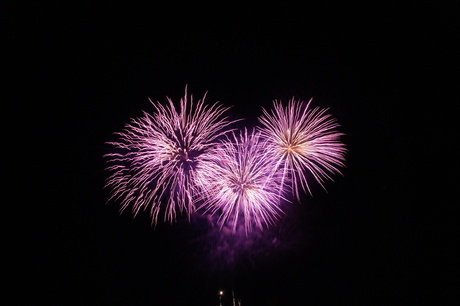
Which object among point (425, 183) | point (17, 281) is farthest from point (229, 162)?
point (17, 281)

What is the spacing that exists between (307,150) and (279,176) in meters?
1.16

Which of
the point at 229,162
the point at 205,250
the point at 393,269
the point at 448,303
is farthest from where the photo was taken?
the point at 205,250

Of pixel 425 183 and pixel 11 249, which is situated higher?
pixel 11 249

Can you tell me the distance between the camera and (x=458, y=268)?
1262 cm

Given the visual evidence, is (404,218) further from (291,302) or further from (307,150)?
(307,150)

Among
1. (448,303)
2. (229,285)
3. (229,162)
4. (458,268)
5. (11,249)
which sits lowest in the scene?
(448,303)

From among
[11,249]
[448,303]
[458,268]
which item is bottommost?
[448,303]

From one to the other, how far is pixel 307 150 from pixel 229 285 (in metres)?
10.2

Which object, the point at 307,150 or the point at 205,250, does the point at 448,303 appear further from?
the point at 205,250

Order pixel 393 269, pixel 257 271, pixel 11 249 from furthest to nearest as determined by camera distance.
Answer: pixel 11 249 → pixel 257 271 → pixel 393 269

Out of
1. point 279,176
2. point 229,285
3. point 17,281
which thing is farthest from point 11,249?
point 279,176

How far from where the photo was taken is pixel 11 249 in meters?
18.4

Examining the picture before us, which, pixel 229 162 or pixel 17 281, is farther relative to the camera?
pixel 17 281

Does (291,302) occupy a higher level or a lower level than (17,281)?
lower
